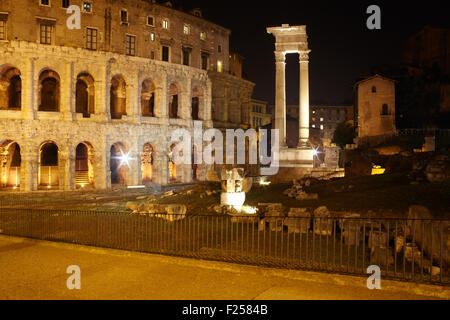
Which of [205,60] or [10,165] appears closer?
[10,165]

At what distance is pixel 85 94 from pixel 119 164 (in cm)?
832

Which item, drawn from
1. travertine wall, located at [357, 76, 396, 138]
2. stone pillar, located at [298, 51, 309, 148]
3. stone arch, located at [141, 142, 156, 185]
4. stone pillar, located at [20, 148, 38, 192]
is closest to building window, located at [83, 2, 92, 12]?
stone pillar, located at [20, 148, 38, 192]

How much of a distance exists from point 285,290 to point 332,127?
102 m

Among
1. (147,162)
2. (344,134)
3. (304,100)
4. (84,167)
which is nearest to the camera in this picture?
(304,100)

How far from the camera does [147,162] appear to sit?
43719 millimetres

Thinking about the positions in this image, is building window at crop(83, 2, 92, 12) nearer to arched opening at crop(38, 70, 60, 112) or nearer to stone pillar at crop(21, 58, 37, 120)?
stone pillar at crop(21, 58, 37, 120)

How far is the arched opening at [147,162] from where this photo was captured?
43438 millimetres

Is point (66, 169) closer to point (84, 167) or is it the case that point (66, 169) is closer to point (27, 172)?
point (27, 172)

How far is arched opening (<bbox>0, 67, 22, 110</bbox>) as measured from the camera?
117ft

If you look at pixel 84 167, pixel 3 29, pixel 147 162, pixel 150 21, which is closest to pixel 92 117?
pixel 84 167

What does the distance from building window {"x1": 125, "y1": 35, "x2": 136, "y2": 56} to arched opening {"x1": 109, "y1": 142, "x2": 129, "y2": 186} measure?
9.59m

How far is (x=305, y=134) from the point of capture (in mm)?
28625

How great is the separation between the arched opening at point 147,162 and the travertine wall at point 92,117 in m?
4.32
